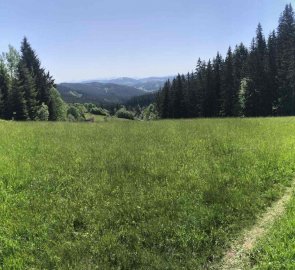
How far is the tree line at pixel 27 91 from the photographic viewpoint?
59250 mm

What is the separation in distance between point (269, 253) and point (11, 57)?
8431 cm

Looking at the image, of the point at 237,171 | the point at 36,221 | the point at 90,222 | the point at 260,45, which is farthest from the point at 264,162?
the point at 260,45

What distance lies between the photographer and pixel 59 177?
1210 centimetres

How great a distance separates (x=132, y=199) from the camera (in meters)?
10.4

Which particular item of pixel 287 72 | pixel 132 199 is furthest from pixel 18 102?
pixel 132 199

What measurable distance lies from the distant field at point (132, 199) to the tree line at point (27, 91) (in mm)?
40361

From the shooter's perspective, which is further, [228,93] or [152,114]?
[152,114]

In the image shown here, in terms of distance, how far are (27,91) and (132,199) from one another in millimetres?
56814

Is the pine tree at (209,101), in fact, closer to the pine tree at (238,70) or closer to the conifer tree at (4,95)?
the pine tree at (238,70)

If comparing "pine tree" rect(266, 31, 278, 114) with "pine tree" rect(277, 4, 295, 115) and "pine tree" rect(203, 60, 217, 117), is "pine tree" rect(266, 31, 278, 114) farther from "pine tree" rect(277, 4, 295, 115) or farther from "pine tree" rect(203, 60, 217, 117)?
"pine tree" rect(203, 60, 217, 117)

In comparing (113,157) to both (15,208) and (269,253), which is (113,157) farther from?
(269,253)

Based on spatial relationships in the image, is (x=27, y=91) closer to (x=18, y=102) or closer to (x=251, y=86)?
(x=18, y=102)

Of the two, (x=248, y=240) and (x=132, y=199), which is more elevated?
(x=132, y=199)

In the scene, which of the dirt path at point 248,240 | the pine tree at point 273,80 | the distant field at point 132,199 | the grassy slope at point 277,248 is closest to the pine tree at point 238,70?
the pine tree at point 273,80
